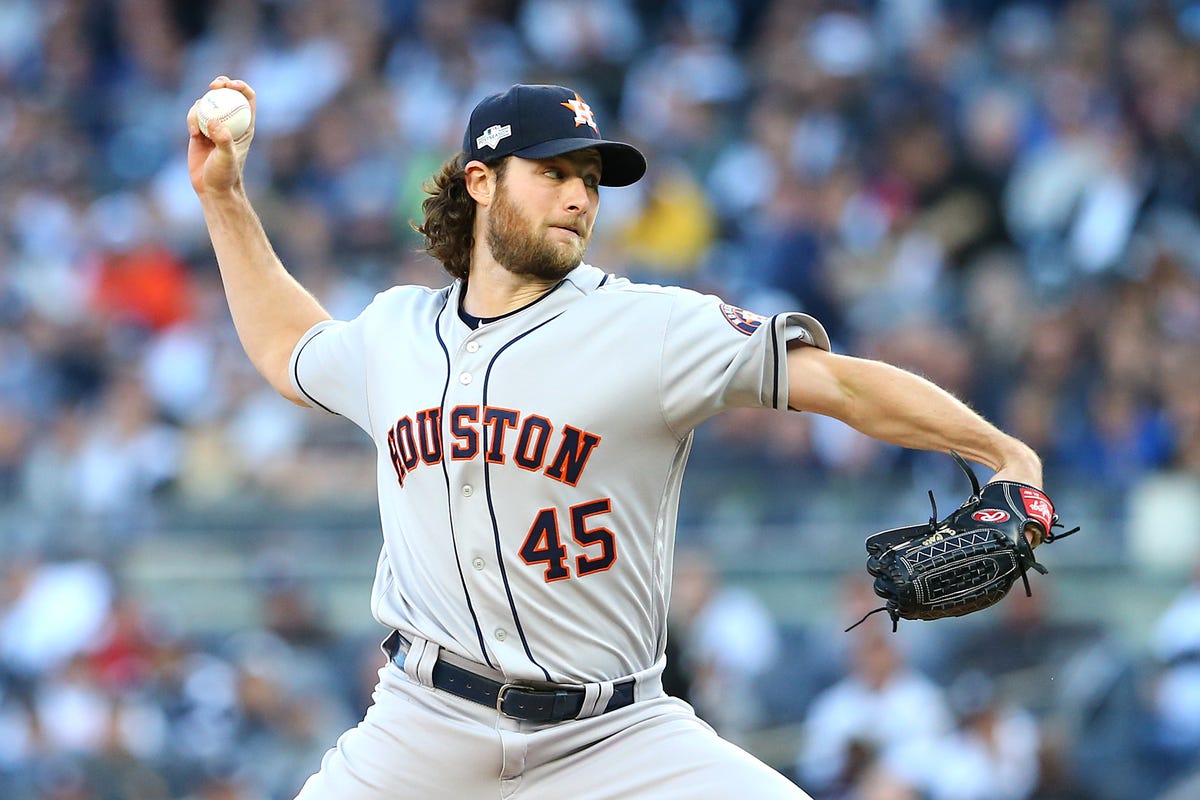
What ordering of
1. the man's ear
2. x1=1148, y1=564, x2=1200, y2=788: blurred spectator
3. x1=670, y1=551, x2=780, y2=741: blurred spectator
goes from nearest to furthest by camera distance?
1. the man's ear
2. x1=1148, y1=564, x2=1200, y2=788: blurred spectator
3. x1=670, y1=551, x2=780, y2=741: blurred spectator

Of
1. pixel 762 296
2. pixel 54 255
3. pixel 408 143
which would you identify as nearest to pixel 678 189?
pixel 762 296

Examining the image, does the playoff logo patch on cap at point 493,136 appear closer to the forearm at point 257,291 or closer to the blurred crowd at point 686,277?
the forearm at point 257,291

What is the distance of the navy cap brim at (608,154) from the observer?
359cm

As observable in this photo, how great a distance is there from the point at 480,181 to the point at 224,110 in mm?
693

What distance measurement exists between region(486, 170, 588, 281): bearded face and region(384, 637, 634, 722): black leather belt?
82 centimetres

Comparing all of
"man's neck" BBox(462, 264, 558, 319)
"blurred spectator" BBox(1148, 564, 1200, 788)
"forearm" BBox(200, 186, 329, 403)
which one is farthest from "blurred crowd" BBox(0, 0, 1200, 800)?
"man's neck" BBox(462, 264, 558, 319)

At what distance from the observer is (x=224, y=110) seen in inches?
160

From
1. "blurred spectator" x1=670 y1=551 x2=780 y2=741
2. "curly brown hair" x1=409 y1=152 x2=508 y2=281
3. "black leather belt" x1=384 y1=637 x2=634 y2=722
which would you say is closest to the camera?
"black leather belt" x1=384 y1=637 x2=634 y2=722

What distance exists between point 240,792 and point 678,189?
14.4 feet

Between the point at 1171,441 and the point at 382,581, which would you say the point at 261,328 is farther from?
the point at 1171,441

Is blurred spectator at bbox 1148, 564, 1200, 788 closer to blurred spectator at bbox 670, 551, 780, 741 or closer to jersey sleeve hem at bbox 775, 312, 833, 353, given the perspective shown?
blurred spectator at bbox 670, 551, 780, 741

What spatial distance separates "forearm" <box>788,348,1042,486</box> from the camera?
3.24 metres

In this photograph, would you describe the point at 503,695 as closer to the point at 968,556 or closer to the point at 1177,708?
the point at 968,556

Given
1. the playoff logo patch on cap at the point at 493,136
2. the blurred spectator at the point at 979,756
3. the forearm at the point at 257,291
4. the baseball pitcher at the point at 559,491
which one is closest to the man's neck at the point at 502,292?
the baseball pitcher at the point at 559,491
